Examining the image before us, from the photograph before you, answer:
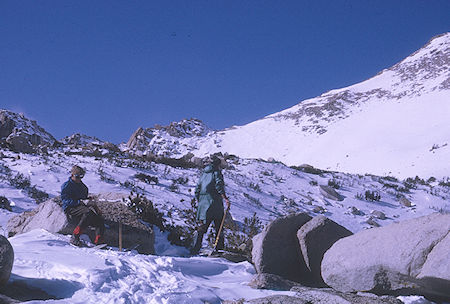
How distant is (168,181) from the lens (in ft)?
41.2

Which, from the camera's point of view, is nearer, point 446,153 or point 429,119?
point 446,153

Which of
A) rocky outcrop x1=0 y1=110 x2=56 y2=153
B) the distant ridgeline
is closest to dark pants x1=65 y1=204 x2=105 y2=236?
the distant ridgeline

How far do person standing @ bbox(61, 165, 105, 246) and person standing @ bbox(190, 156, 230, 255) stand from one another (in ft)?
5.54

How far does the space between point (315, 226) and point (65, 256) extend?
328 centimetres

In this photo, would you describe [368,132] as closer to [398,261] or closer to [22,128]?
[22,128]

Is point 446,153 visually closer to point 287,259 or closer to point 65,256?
point 287,259

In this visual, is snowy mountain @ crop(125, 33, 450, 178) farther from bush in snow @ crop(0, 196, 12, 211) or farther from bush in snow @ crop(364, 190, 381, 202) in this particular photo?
bush in snow @ crop(0, 196, 12, 211)

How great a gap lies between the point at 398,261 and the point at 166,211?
628 cm

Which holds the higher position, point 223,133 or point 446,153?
point 223,133

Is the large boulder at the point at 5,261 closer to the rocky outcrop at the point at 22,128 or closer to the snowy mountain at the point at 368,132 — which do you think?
the snowy mountain at the point at 368,132

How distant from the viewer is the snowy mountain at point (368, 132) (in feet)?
88.2

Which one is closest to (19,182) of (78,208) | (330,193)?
(78,208)

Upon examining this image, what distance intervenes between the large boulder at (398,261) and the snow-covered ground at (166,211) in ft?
0.85

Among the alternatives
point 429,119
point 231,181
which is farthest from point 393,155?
point 231,181
